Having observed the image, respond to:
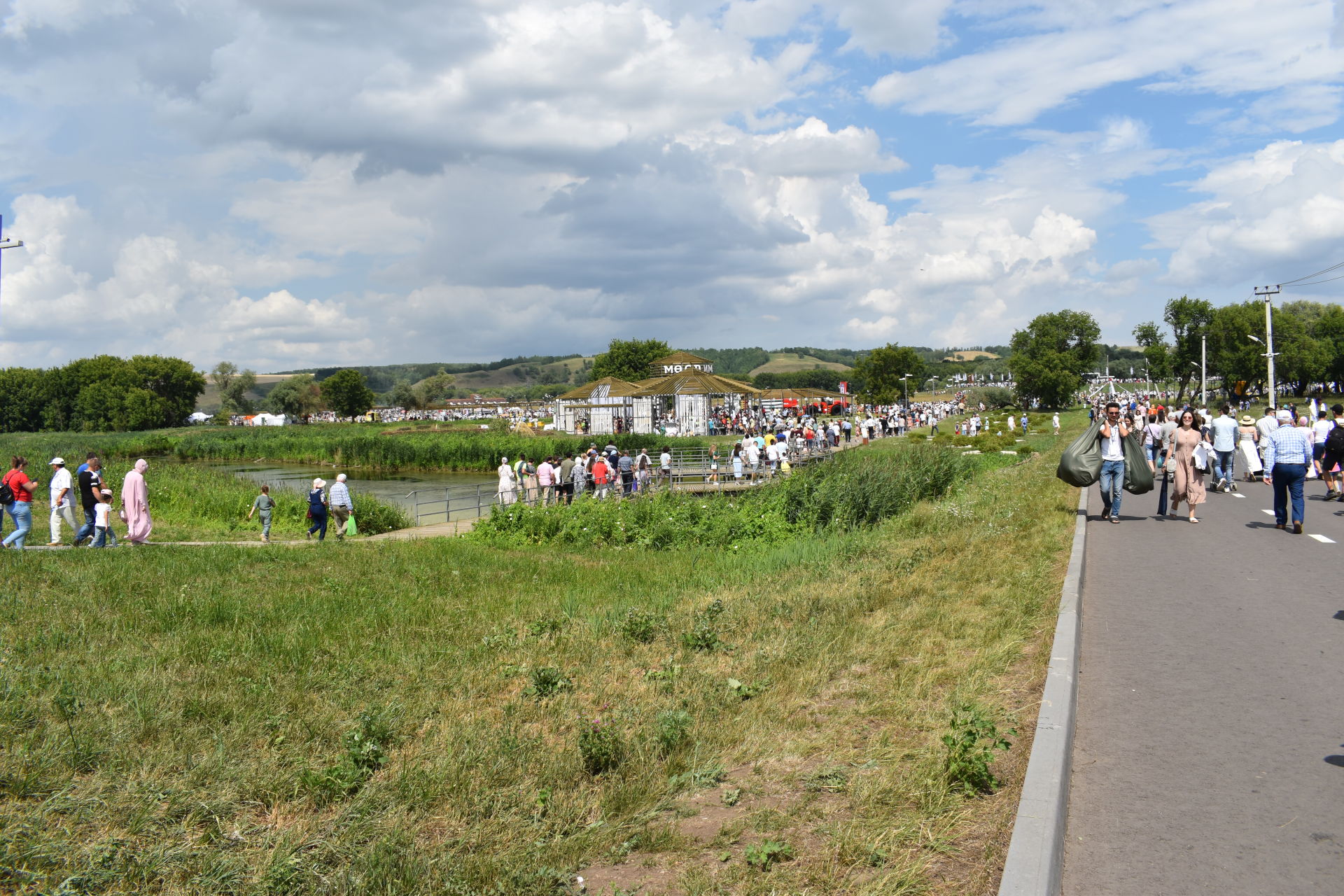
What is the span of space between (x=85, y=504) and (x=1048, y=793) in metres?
19.2

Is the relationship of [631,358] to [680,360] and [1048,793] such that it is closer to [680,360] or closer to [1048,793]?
[680,360]

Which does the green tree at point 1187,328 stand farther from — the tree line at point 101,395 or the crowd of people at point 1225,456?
→ the tree line at point 101,395

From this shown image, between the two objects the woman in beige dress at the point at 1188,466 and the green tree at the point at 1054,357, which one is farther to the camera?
the green tree at the point at 1054,357

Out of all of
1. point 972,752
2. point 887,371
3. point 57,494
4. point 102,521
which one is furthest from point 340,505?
point 887,371

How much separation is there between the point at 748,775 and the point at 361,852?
2.08 m

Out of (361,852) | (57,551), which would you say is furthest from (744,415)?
(361,852)

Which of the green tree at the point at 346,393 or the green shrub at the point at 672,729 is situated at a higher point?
the green tree at the point at 346,393

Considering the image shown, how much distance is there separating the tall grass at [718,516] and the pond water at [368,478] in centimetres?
1357

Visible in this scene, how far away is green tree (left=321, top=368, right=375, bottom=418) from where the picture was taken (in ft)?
462

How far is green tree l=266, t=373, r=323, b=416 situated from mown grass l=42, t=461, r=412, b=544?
408 feet

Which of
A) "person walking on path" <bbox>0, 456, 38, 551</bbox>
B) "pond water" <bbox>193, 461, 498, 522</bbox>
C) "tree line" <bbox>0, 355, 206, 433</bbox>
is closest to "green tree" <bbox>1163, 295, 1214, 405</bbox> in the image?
"pond water" <bbox>193, 461, 498, 522</bbox>

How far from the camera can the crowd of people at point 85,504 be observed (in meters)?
16.3

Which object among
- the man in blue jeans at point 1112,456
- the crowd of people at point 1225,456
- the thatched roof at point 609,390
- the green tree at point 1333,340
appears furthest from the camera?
the green tree at point 1333,340

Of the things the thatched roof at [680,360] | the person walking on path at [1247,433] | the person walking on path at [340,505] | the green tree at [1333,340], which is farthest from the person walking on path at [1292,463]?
the green tree at [1333,340]
